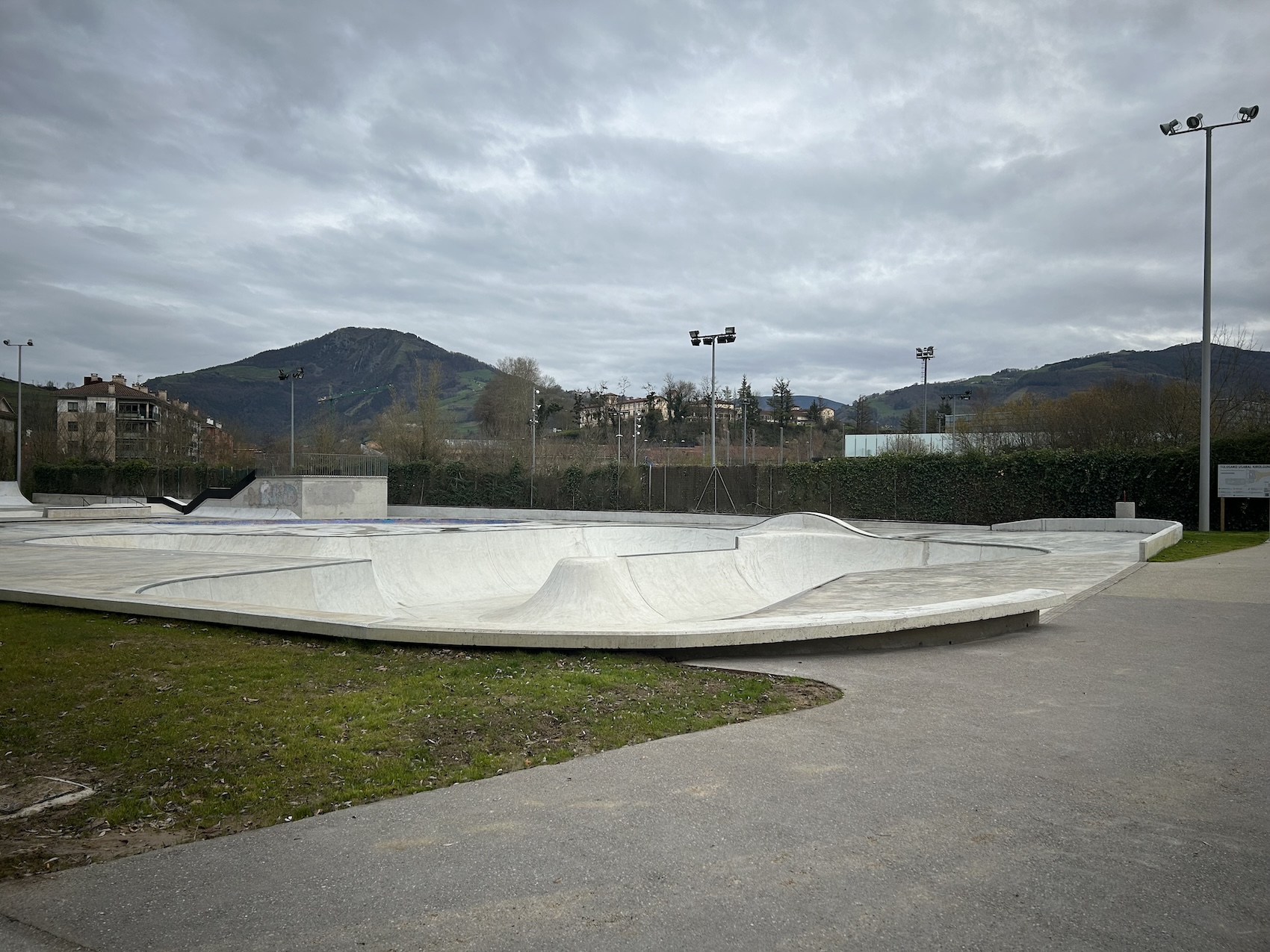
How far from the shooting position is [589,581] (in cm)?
994

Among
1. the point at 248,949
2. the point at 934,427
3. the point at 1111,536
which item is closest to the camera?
the point at 248,949

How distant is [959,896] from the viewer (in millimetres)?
2908

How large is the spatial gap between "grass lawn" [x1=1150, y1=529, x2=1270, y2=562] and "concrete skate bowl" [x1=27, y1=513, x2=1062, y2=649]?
240 cm

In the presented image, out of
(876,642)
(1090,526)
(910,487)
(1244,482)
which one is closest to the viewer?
(876,642)

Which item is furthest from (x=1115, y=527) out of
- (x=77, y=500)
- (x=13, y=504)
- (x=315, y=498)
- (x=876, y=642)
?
(x=77, y=500)

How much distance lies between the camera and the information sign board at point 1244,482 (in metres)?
21.7

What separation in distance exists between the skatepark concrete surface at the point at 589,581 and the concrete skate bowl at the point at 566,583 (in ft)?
0.09

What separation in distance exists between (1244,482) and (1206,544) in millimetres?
5729

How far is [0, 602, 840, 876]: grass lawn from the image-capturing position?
3.82 meters

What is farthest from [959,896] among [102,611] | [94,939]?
[102,611]

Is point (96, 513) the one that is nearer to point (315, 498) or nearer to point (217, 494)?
point (217, 494)

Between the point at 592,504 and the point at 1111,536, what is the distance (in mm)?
23811

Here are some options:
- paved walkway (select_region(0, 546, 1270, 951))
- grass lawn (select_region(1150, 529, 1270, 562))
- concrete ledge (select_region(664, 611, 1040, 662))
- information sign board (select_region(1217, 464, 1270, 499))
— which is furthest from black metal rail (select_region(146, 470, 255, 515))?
paved walkway (select_region(0, 546, 1270, 951))

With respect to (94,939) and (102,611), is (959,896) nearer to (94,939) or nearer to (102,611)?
(94,939)
